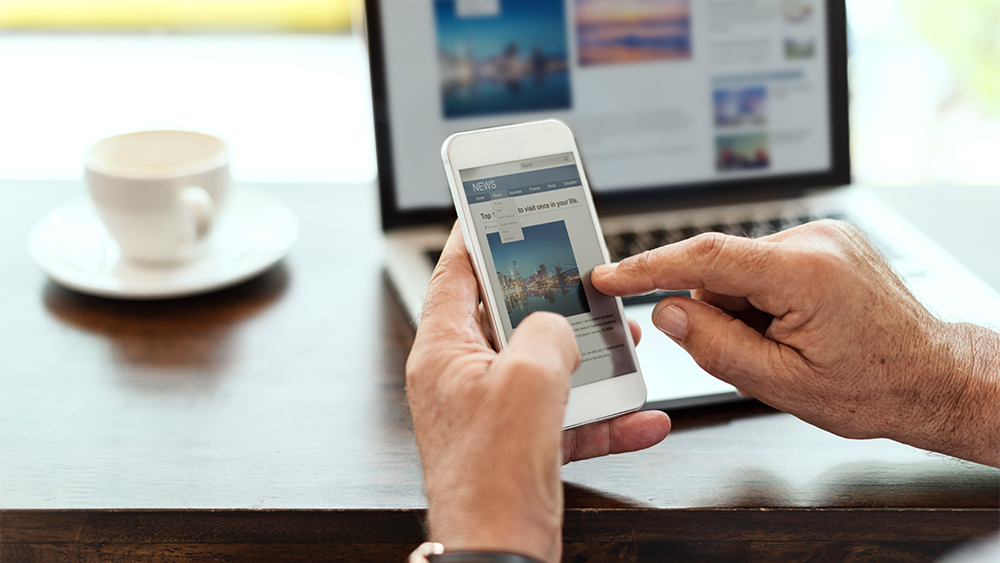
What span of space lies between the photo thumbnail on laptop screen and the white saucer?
0.16 metres

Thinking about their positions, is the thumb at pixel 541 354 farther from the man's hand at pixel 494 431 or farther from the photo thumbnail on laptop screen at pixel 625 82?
the photo thumbnail on laptop screen at pixel 625 82

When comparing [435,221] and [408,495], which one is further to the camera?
[435,221]

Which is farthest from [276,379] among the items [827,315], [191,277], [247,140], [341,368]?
[247,140]

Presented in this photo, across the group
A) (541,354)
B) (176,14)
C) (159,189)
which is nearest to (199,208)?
(159,189)

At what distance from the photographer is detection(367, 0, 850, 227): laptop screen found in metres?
0.85

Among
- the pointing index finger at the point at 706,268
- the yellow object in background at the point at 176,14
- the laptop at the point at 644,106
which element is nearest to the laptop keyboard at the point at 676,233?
the laptop at the point at 644,106

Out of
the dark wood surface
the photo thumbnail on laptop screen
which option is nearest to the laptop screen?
Result: the photo thumbnail on laptop screen

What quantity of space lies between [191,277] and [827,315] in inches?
23.8

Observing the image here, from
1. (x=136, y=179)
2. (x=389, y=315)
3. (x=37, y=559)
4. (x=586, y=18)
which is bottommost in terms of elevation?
(x=37, y=559)

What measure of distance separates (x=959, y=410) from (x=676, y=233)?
0.37m

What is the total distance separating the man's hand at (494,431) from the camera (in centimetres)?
43

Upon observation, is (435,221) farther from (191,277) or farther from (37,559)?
(37,559)

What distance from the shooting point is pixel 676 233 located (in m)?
0.86

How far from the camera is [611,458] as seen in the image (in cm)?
58
